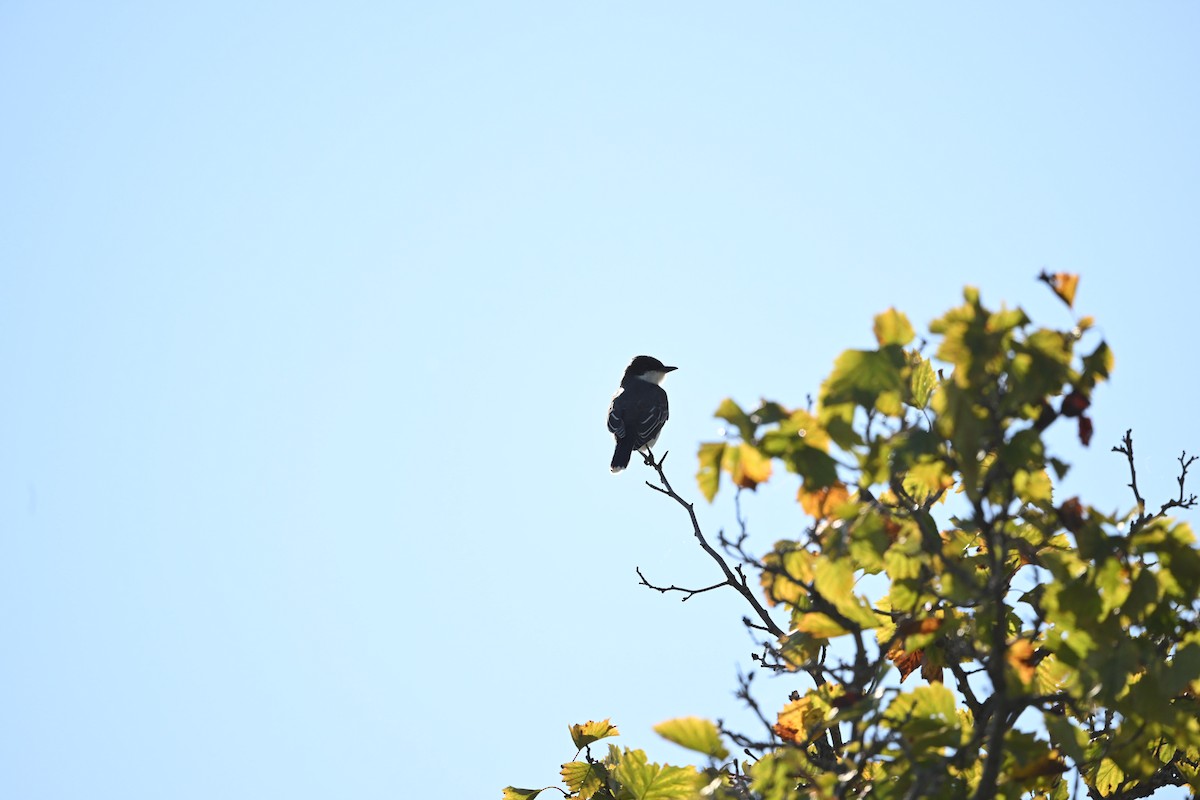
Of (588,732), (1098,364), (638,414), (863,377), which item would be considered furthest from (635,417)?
(1098,364)

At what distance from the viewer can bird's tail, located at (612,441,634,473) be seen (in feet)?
46.8

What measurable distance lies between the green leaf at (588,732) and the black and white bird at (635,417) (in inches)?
354

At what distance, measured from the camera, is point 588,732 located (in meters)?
5.25

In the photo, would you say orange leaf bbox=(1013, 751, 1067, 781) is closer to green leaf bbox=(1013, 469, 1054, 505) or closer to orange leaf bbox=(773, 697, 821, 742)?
green leaf bbox=(1013, 469, 1054, 505)

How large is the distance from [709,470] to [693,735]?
92 cm

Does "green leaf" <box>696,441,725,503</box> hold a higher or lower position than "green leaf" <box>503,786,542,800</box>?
higher

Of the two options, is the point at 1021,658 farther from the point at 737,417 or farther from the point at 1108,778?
the point at 1108,778

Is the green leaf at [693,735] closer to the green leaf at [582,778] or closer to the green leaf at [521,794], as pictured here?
the green leaf at [582,778]

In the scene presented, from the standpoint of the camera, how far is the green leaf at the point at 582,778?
201 inches

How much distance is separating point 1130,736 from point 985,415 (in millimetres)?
1229

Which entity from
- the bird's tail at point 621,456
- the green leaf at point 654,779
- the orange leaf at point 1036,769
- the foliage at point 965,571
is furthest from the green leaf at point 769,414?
the bird's tail at point 621,456

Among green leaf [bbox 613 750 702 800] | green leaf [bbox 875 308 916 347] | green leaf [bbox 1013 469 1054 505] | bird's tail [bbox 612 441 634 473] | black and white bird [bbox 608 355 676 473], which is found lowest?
green leaf [bbox 613 750 702 800]

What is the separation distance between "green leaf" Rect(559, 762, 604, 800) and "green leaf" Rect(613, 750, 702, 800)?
619 millimetres

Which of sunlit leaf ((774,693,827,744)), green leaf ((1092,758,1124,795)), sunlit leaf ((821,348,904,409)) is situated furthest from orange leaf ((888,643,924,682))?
sunlit leaf ((821,348,904,409))
